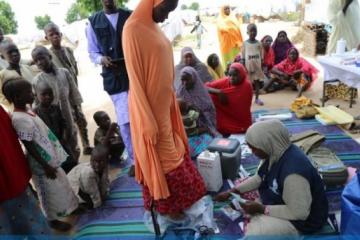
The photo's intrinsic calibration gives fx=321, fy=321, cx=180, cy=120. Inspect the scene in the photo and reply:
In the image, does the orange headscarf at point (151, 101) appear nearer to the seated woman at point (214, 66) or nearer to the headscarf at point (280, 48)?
the seated woman at point (214, 66)

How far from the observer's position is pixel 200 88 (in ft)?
12.1

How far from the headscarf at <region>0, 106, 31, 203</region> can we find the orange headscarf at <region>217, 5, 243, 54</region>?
4606mm

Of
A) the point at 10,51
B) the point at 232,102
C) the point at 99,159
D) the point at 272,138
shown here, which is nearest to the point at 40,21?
the point at 10,51

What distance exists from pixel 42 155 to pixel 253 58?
3966 millimetres

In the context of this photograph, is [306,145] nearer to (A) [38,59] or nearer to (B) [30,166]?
(B) [30,166]

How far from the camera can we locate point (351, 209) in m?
1.92

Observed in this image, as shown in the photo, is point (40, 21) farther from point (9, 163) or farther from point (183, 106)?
point (9, 163)

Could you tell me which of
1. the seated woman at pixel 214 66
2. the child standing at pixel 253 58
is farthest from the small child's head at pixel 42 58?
the child standing at pixel 253 58

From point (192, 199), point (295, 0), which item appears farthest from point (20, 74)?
point (295, 0)

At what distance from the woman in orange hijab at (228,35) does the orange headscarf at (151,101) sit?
13.1ft

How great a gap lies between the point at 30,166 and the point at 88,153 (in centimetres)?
158

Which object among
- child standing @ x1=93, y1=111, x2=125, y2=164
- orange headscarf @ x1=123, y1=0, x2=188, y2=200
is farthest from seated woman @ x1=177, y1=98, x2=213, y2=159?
orange headscarf @ x1=123, y1=0, x2=188, y2=200

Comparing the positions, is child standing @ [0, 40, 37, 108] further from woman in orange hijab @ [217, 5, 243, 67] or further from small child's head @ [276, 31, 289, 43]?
small child's head @ [276, 31, 289, 43]

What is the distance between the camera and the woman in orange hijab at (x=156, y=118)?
2.02 m
